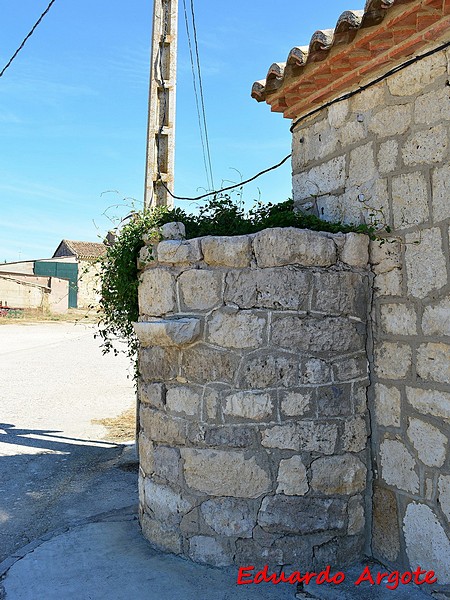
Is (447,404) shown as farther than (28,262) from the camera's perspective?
No

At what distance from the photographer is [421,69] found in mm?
3129

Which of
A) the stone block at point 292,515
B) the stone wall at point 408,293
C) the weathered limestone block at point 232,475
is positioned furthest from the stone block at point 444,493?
the weathered limestone block at point 232,475

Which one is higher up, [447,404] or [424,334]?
[424,334]

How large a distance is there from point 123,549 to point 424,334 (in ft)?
7.55

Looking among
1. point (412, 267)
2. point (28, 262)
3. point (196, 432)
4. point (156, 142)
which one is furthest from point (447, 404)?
point (28, 262)

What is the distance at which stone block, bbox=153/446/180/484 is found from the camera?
3.40 metres

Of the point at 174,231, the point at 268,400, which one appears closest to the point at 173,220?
the point at 174,231

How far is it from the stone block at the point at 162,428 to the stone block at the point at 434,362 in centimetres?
145

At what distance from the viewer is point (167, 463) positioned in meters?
3.45

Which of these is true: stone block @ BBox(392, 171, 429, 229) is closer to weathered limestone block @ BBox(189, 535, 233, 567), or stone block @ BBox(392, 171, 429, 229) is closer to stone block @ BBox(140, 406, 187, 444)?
stone block @ BBox(140, 406, 187, 444)

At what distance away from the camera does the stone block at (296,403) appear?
10.6ft

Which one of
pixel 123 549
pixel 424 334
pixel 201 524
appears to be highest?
pixel 424 334

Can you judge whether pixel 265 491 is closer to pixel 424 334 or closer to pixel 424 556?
pixel 424 556

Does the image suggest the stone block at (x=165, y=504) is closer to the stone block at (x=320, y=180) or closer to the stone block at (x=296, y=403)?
the stone block at (x=296, y=403)
